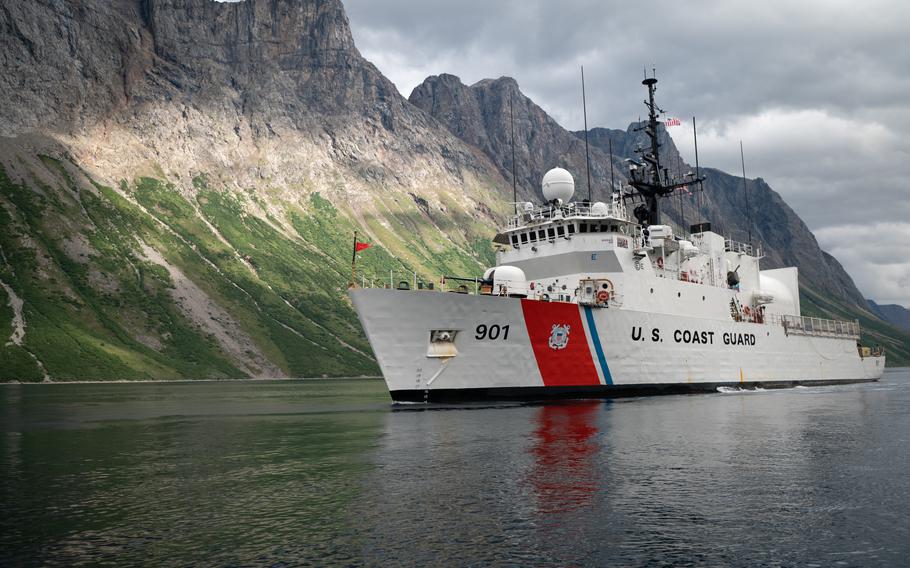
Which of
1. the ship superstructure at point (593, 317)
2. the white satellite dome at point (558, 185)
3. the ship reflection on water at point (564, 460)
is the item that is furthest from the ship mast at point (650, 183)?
the ship reflection on water at point (564, 460)

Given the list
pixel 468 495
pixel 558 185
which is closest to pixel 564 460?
pixel 468 495

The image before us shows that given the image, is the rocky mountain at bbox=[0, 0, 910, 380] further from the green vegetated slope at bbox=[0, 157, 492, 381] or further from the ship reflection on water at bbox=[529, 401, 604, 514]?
the ship reflection on water at bbox=[529, 401, 604, 514]

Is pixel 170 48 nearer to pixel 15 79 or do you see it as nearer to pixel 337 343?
pixel 15 79

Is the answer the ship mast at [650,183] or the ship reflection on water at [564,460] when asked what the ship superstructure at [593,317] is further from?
the ship reflection on water at [564,460]

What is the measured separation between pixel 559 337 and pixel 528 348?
70.5 inches

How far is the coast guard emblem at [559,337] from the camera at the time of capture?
32344 millimetres

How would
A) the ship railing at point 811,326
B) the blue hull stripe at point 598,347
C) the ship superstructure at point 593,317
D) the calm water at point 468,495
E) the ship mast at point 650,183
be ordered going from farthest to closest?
the ship railing at point 811,326, the ship mast at point 650,183, the blue hull stripe at point 598,347, the ship superstructure at point 593,317, the calm water at point 468,495

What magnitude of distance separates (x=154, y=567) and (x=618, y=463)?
9.95 metres

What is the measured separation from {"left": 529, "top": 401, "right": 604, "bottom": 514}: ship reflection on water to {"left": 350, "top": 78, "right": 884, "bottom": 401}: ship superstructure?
5.42 meters

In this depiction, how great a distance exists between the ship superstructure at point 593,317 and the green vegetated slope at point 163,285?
287ft

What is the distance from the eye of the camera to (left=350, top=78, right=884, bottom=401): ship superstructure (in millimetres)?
30094

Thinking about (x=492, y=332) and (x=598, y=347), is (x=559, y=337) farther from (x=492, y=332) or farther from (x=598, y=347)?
(x=492, y=332)

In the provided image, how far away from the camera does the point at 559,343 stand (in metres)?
32.7

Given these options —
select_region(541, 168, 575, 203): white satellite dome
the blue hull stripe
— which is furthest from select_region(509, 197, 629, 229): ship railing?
the blue hull stripe
